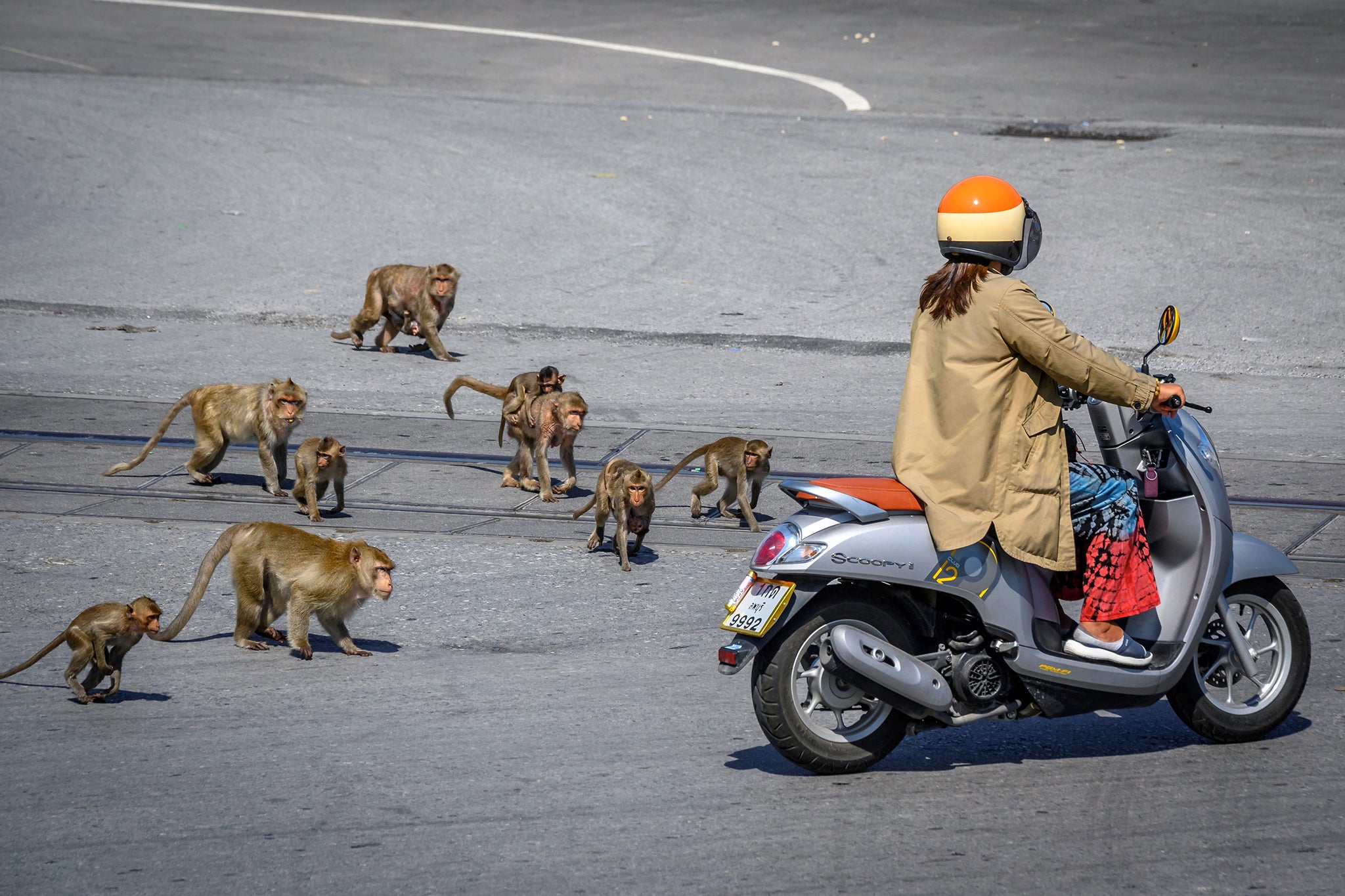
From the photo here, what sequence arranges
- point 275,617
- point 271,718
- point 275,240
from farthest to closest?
point 275,240, point 275,617, point 271,718

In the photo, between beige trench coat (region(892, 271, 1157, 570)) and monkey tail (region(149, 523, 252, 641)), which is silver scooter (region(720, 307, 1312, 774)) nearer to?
beige trench coat (region(892, 271, 1157, 570))

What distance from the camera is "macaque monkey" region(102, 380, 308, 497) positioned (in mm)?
8797

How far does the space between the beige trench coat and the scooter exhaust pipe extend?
1.24ft

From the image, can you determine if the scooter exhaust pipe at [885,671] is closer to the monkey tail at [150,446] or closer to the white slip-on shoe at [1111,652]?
the white slip-on shoe at [1111,652]

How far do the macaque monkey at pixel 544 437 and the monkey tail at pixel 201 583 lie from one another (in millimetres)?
2624

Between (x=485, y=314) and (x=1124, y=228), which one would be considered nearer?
(x=485, y=314)

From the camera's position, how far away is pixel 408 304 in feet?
40.2

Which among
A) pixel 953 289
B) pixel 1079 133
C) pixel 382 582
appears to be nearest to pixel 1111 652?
pixel 953 289

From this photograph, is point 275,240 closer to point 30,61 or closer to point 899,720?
point 30,61

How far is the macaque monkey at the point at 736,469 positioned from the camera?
8.22 metres

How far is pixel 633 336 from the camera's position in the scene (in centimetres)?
1283

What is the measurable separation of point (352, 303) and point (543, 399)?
5.30m

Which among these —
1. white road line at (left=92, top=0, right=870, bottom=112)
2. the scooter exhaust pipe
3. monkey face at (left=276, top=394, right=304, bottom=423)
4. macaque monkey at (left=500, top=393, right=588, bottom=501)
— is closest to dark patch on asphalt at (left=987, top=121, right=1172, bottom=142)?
white road line at (left=92, top=0, right=870, bottom=112)

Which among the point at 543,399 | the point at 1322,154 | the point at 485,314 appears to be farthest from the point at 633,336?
the point at 1322,154
